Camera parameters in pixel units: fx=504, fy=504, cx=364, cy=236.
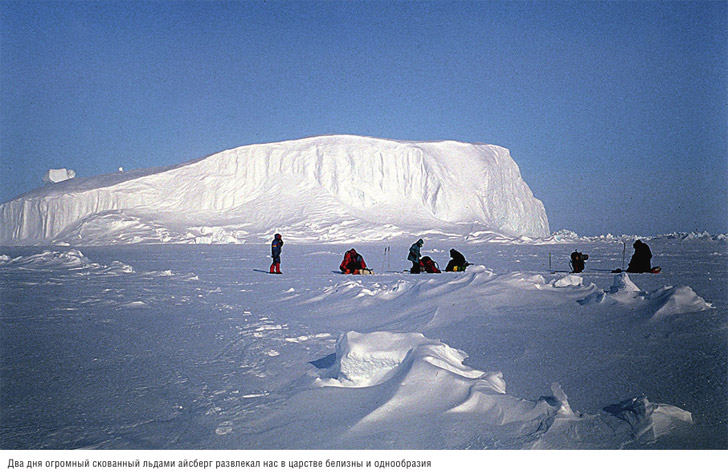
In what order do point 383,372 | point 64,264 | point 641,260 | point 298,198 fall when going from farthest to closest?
1. point 298,198
2. point 64,264
3. point 641,260
4. point 383,372

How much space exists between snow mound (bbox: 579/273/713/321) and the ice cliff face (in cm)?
3457

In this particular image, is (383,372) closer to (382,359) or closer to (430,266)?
(382,359)

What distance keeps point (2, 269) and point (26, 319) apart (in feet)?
32.6

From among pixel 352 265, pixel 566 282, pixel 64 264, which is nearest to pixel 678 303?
pixel 566 282

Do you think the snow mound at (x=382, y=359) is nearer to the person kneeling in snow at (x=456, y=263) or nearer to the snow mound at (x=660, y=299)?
the snow mound at (x=660, y=299)

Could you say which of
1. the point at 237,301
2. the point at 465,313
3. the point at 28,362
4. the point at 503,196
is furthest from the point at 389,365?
the point at 503,196

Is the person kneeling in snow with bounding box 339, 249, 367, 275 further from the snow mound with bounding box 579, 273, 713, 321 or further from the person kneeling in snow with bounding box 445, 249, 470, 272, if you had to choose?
the snow mound with bounding box 579, 273, 713, 321

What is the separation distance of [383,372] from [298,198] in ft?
157

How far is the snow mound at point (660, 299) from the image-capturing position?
19.0 ft

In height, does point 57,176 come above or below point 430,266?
above

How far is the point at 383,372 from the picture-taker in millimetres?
3697

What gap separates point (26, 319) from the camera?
6.62m

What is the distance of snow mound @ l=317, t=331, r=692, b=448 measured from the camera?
2912 millimetres
